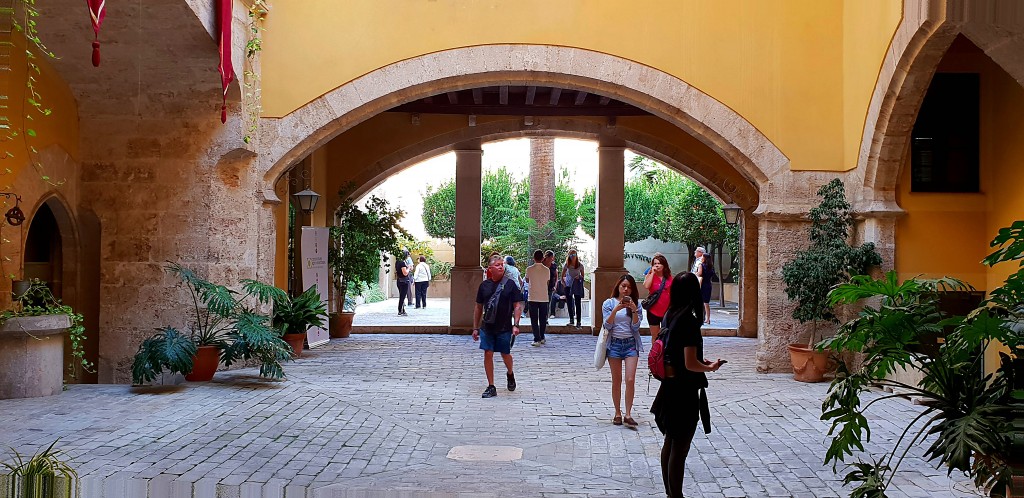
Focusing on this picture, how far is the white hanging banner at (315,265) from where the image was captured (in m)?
12.3

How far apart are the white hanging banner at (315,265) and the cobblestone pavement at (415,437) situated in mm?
2701

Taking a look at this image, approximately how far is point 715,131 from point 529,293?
4438mm

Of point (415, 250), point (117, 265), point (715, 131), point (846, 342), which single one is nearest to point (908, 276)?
point (715, 131)

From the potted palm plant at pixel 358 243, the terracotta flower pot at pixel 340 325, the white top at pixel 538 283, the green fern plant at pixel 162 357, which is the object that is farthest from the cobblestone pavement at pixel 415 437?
the terracotta flower pot at pixel 340 325

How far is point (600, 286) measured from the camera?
49.9 ft

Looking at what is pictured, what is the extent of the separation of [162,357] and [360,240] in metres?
5.89

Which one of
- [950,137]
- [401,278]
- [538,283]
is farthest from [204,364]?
[401,278]

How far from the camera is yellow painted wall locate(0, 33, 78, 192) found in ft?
26.8

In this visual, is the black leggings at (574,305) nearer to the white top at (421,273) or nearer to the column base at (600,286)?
the column base at (600,286)

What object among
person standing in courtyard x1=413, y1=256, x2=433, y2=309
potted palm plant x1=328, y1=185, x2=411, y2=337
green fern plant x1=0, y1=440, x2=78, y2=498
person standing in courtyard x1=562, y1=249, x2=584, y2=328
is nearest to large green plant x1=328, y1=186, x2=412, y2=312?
potted palm plant x1=328, y1=185, x2=411, y2=337

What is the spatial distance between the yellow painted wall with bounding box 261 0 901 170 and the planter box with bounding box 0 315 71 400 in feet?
11.8

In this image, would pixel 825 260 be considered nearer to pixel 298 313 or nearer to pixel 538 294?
pixel 538 294

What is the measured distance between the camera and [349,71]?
32.9ft

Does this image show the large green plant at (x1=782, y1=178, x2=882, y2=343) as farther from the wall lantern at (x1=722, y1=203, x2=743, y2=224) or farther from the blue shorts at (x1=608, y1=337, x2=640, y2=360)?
the wall lantern at (x1=722, y1=203, x2=743, y2=224)
